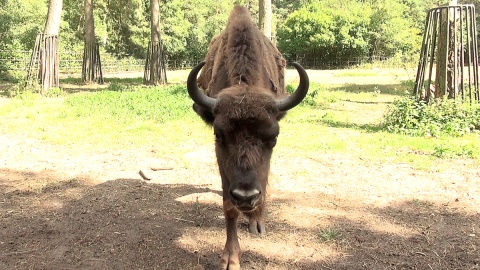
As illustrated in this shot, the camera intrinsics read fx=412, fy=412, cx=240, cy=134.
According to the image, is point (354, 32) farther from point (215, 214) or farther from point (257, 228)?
point (257, 228)

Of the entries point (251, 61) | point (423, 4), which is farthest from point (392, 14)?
point (251, 61)

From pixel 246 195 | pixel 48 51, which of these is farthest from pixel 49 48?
pixel 246 195

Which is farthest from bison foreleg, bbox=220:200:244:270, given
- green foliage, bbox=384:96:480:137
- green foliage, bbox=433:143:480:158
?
green foliage, bbox=384:96:480:137

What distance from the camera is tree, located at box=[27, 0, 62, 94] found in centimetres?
1564

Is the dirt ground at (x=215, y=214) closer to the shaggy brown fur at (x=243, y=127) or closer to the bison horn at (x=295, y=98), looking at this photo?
the shaggy brown fur at (x=243, y=127)

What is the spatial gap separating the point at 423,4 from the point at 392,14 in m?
14.7

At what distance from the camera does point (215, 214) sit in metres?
5.44

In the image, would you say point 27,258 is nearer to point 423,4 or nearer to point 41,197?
point 41,197

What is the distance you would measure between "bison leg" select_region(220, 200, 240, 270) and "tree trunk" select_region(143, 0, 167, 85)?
722 inches

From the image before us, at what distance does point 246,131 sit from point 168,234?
1990mm

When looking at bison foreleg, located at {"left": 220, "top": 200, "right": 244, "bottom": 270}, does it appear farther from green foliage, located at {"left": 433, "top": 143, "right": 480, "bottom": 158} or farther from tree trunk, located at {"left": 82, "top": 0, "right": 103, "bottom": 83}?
tree trunk, located at {"left": 82, "top": 0, "right": 103, "bottom": 83}

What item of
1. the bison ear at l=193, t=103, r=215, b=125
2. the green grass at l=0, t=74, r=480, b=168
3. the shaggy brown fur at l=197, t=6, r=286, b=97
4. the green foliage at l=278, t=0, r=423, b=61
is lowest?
the green grass at l=0, t=74, r=480, b=168

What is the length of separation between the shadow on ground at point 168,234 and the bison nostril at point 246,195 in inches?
45.4

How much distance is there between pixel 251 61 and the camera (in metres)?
4.38
